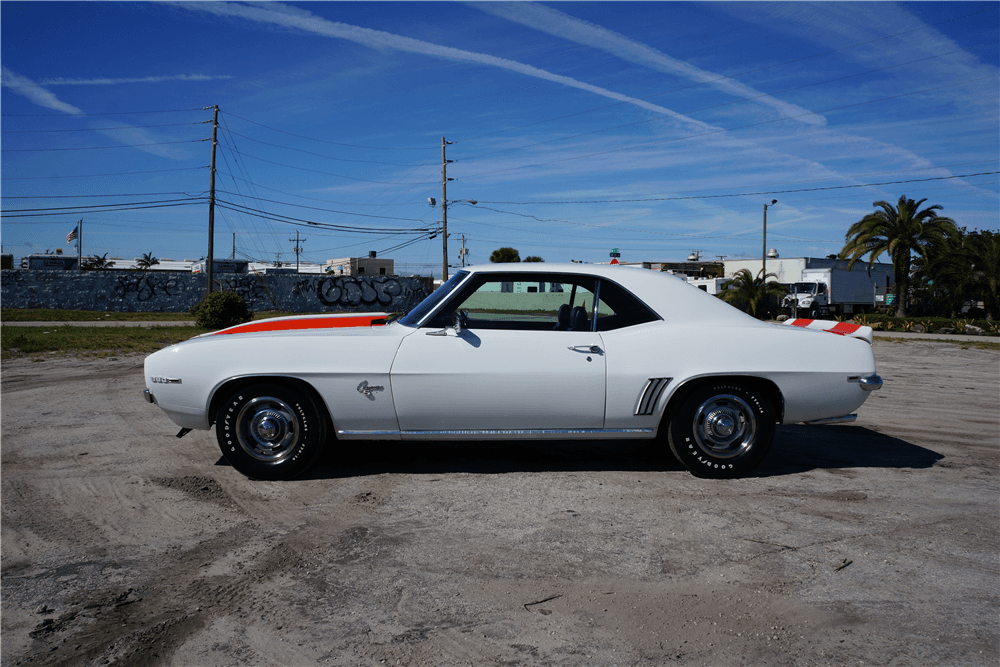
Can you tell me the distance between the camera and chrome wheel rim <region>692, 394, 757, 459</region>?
14.4 feet

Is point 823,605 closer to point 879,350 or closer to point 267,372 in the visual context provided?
point 267,372

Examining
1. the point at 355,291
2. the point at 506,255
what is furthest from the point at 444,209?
the point at 506,255

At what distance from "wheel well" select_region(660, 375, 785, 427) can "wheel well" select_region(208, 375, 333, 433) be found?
7.35 feet

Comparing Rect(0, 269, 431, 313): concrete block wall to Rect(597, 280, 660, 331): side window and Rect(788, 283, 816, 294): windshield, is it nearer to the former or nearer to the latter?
Rect(788, 283, 816, 294): windshield

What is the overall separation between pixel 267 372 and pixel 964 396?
27.8 ft

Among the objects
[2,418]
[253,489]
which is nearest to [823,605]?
[253,489]

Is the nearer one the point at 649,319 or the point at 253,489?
the point at 253,489

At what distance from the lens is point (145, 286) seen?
113ft

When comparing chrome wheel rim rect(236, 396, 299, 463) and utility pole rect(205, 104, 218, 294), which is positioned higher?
utility pole rect(205, 104, 218, 294)

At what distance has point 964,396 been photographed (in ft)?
27.5

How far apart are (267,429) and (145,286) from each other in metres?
34.9

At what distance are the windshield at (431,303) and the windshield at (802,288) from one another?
116ft

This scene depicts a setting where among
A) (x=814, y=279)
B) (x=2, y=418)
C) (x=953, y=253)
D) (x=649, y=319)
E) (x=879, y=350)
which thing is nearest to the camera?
(x=649, y=319)

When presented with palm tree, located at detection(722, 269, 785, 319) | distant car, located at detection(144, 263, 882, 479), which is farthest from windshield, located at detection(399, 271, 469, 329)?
palm tree, located at detection(722, 269, 785, 319)
